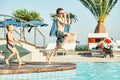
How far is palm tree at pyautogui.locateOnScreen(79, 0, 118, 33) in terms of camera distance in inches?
1415

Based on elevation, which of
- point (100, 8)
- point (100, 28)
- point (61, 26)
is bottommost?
point (61, 26)

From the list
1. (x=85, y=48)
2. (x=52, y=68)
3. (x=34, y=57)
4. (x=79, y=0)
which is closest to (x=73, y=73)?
(x=52, y=68)

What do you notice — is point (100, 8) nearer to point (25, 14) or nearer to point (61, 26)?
point (25, 14)

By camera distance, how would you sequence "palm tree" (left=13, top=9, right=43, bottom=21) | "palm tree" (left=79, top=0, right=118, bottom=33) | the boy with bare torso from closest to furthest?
1. the boy with bare torso
2. "palm tree" (left=79, top=0, right=118, bottom=33)
3. "palm tree" (left=13, top=9, right=43, bottom=21)

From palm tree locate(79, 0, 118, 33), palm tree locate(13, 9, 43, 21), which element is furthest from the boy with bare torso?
palm tree locate(13, 9, 43, 21)

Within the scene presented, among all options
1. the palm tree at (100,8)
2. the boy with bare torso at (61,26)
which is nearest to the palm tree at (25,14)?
the palm tree at (100,8)

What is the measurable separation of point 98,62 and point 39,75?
956 centimetres

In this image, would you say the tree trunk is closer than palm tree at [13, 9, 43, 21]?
Yes

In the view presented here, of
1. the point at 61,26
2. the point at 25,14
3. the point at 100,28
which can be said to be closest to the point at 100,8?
the point at 100,28

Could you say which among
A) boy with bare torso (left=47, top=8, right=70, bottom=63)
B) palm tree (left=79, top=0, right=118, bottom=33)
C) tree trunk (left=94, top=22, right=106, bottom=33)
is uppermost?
palm tree (left=79, top=0, right=118, bottom=33)

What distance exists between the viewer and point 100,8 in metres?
36.2

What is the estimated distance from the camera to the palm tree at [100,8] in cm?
3594

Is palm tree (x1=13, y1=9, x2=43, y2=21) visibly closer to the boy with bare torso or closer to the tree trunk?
the tree trunk

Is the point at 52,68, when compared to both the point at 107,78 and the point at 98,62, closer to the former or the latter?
the point at 107,78
